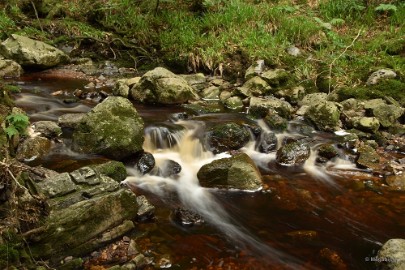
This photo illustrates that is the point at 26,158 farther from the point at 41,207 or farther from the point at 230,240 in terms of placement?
the point at 230,240

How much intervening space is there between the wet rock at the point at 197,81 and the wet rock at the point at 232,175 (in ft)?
14.2

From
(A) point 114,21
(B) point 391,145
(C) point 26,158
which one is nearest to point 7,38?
(A) point 114,21

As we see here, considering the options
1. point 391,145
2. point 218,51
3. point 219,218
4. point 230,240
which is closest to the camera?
point 230,240

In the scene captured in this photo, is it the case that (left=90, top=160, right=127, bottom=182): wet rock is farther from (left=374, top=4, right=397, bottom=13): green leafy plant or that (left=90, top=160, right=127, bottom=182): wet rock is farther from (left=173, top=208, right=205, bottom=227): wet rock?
(left=374, top=4, right=397, bottom=13): green leafy plant

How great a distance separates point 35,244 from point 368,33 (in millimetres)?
10972

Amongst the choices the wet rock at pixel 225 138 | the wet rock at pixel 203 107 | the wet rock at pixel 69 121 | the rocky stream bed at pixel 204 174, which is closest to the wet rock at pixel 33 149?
the rocky stream bed at pixel 204 174

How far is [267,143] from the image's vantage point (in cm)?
720

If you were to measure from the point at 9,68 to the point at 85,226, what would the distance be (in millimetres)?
7447

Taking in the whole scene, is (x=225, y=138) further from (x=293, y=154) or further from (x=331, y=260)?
(x=331, y=260)

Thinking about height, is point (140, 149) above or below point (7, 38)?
below

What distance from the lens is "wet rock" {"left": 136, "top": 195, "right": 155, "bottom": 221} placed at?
4.62 metres

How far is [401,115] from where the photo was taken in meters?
8.29

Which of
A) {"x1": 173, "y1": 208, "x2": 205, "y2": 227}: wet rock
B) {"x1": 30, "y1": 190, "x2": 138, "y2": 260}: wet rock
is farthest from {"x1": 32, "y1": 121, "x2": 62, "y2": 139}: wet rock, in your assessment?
{"x1": 173, "y1": 208, "x2": 205, "y2": 227}: wet rock

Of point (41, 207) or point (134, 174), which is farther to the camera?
point (134, 174)
